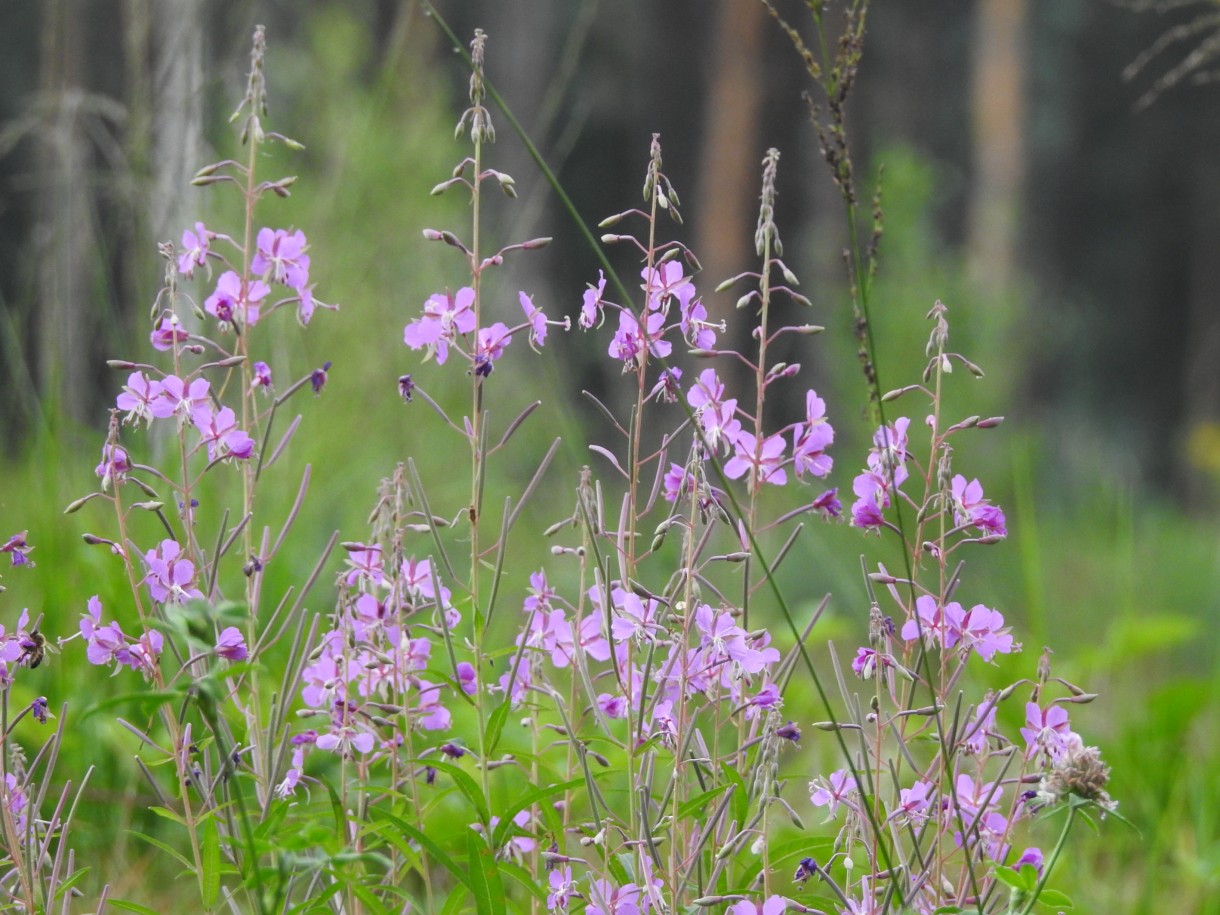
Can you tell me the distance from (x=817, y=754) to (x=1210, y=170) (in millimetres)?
23241

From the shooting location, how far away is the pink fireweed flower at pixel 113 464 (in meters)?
1.20

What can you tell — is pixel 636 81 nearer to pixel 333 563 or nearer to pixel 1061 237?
pixel 1061 237

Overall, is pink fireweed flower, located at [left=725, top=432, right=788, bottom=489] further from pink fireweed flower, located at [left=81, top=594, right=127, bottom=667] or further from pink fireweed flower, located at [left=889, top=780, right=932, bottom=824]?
pink fireweed flower, located at [left=81, top=594, right=127, bottom=667]

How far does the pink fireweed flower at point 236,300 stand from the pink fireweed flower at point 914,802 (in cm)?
82

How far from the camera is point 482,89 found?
125 cm

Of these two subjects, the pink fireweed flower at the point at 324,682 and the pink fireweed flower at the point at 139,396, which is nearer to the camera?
the pink fireweed flower at the point at 139,396

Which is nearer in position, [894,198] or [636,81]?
[894,198]

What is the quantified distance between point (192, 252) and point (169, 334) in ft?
0.32

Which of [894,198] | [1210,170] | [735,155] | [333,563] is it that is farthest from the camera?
[1210,170]

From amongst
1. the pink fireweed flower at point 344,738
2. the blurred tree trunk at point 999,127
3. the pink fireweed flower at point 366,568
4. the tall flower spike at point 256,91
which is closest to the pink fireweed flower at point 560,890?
the pink fireweed flower at point 344,738

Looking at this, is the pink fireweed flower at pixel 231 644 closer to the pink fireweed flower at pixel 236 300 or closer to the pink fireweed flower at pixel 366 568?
the pink fireweed flower at pixel 366 568

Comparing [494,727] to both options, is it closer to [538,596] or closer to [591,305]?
[538,596]

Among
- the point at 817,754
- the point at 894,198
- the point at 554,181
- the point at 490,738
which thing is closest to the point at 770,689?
the point at 490,738

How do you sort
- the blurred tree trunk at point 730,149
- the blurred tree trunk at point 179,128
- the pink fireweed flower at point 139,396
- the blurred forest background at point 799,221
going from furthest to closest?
the blurred tree trunk at point 730,149 < the blurred forest background at point 799,221 < the blurred tree trunk at point 179,128 < the pink fireweed flower at point 139,396
